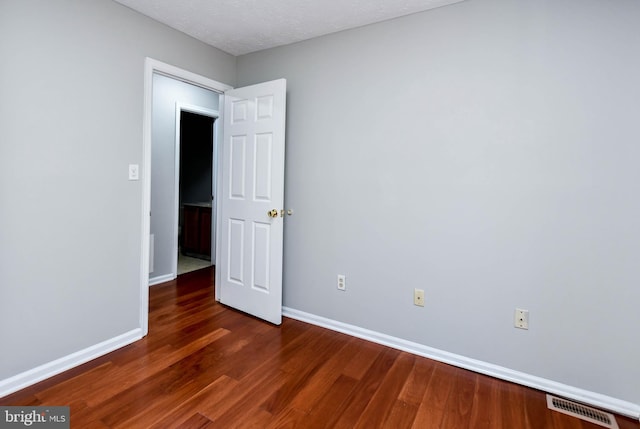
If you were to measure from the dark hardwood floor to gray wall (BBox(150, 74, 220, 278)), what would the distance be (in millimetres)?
1557

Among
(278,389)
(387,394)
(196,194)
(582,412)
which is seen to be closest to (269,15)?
(278,389)

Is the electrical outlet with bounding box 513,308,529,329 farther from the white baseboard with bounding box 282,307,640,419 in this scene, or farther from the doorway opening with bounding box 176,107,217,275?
the doorway opening with bounding box 176,107,217,275

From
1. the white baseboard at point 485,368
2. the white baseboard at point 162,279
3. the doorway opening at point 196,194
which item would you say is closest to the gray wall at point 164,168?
the white baseboard at point 162,279

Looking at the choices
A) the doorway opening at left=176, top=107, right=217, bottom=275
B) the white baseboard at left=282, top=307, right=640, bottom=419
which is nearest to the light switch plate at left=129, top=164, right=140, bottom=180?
A: the white baseboard at left=282, top=307, right=640, bottom=419

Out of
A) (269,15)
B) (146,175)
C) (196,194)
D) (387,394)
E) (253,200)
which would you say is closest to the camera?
(387,394)

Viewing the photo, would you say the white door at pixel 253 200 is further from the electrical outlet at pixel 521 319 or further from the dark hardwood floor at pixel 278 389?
the electrical outlet at pixel 521 319

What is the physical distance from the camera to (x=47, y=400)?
1787mm

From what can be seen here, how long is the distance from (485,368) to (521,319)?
0.41m

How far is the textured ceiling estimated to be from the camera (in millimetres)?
2217

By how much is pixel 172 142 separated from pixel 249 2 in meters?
2.20

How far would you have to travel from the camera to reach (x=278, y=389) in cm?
193

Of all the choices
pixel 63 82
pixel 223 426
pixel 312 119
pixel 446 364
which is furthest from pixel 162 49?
pixel 446 364

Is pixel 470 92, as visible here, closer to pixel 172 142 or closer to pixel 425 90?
pixel 425 90

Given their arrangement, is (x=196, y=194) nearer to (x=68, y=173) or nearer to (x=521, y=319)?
(x=68, y=173)
